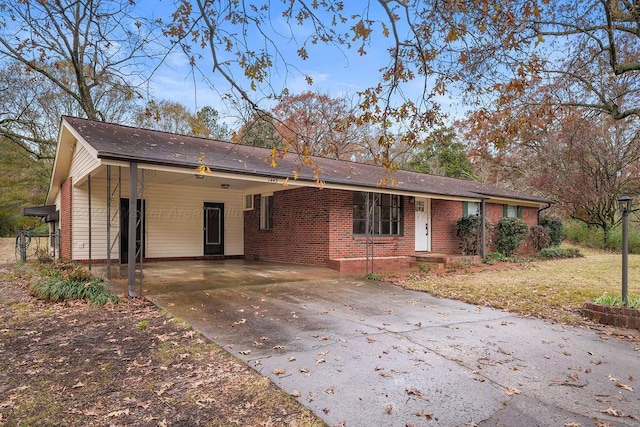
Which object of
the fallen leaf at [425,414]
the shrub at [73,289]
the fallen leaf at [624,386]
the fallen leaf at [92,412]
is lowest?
the fallen leaf at [624,386]

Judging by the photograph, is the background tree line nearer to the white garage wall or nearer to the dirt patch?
the dirt patch

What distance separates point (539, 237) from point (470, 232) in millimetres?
Result: 5081

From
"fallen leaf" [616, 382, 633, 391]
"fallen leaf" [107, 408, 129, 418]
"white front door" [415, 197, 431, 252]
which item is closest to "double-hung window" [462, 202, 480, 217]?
"white front door" [415, 197, 431, 252]

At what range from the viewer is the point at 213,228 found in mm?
14719

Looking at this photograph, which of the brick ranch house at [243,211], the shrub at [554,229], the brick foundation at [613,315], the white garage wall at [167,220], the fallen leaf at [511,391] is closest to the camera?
the fallen leaf at [511,391]

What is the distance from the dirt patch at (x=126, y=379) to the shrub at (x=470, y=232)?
12.0 metres

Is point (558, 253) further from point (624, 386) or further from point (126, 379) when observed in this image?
point (126, 379)

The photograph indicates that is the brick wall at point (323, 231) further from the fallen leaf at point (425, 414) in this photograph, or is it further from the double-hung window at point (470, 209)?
the fallen leaf at point (425, 414)

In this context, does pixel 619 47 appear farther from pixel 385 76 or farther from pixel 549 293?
pixel 385 76

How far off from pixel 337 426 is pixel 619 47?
9160 mm

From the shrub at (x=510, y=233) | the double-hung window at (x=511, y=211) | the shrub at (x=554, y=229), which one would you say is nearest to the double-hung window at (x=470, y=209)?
the shrub at (x=510, y=233)

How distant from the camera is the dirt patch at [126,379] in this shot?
3.07 m

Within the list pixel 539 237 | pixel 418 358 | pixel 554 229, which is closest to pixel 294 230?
pixel 418 358

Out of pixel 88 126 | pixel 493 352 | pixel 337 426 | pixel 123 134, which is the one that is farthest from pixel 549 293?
pixel 88 126
